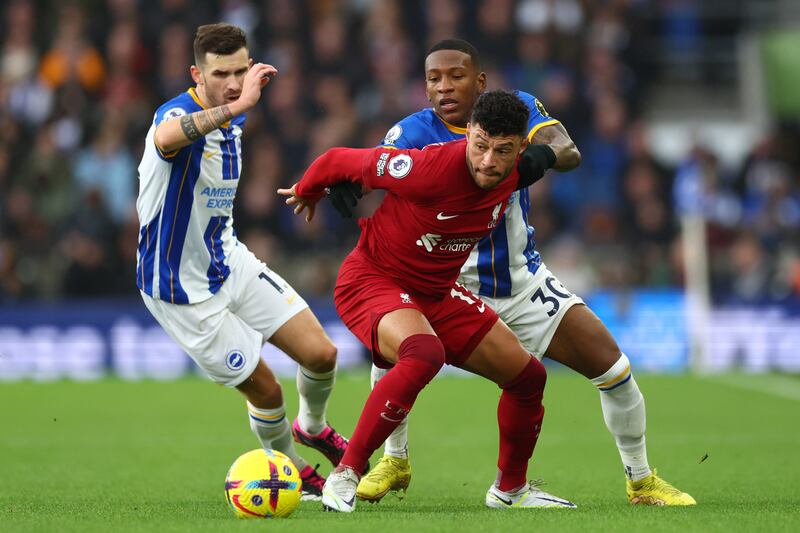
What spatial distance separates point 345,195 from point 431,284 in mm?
629

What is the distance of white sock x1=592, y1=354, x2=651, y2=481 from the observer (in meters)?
7.05

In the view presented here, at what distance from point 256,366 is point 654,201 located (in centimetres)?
1164

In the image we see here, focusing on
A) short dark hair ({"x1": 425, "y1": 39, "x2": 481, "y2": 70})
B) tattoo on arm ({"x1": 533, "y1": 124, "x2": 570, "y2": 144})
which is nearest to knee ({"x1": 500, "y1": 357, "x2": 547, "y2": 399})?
tattoo on arm ({"x1": 533, "y1": 124, "x2": 570, "y2": 144})

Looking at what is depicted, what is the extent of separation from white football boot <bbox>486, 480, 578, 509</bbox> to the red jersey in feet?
3.72

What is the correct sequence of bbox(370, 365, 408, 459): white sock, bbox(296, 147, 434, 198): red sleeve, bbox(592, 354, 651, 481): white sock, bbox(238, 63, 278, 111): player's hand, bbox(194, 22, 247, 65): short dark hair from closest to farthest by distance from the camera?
bbox(296, 147, 434, 198): red sleeve → bbox(238, 63, 278, 111): player's hand → bbox(592, 354, 651, 481): white sock → bbox(194, 22, 247, 65): short dark hair → bbox(370, 365, 408, 459): white sock

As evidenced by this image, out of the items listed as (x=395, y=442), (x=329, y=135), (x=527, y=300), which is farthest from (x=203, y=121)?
(x=329, y=135)

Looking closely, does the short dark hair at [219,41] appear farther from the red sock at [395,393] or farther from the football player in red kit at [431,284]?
the red sock at [395,393]

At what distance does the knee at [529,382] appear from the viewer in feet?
22.0

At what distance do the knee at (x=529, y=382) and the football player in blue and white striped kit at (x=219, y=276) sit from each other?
4.01 feet

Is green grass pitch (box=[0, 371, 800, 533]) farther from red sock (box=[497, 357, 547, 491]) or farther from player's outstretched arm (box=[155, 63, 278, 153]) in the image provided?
player's outstretched arm (box=[155, 63, 278, 153])

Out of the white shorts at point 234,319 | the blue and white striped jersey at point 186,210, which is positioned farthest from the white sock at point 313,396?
the blue and white striped jersey at point 186,210

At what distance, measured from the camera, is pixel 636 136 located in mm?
18922

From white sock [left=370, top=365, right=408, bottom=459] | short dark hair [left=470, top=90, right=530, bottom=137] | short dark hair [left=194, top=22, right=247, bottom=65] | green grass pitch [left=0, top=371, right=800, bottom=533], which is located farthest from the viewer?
white sock [left=370, top=365, right=408, bottom=459]

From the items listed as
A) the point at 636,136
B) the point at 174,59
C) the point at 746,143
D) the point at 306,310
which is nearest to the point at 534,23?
the point at 636,136
